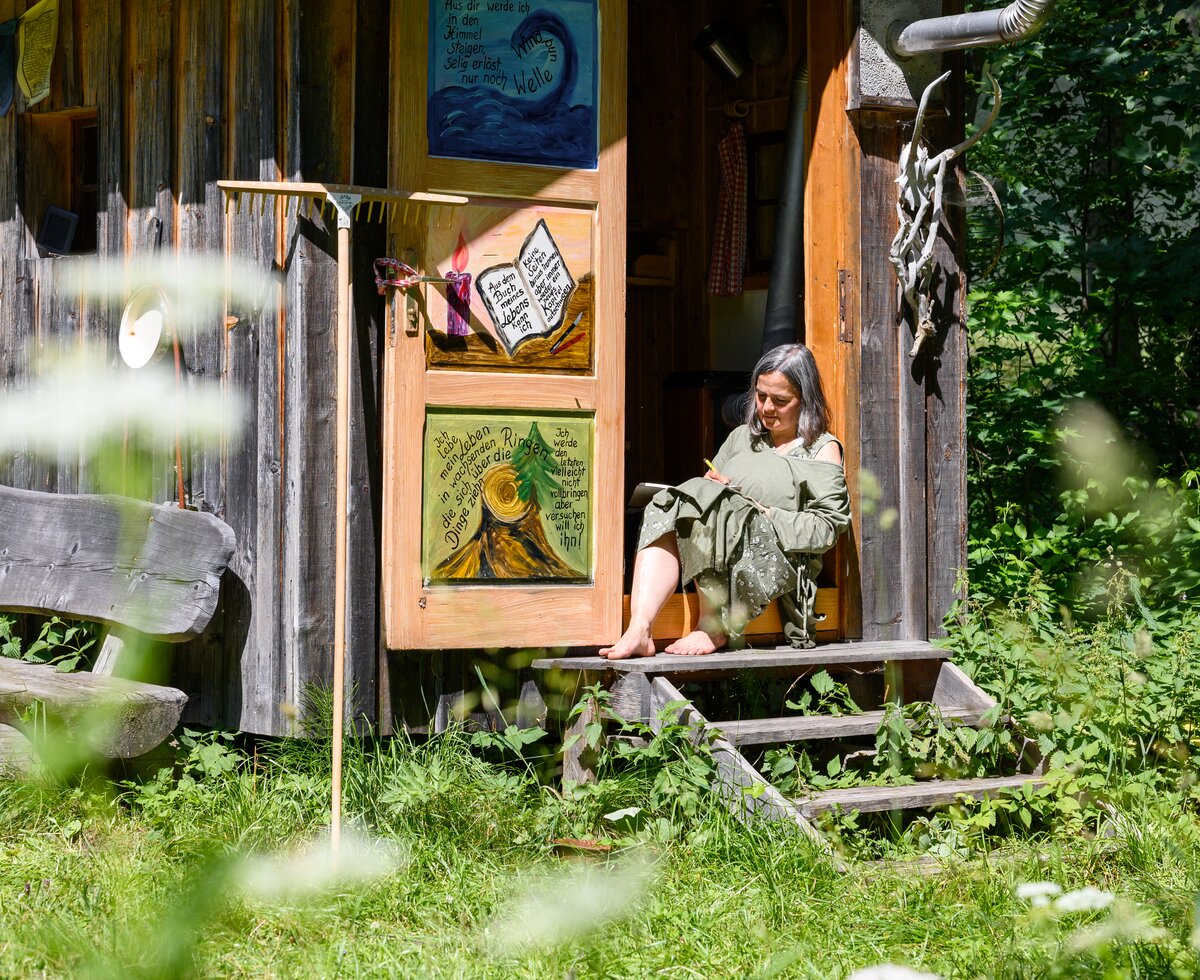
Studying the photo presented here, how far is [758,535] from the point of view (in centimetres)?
498

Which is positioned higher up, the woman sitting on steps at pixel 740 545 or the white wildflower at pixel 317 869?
the woman sitting on steps at pixel 740 545

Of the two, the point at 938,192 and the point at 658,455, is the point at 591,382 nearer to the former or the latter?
the point at 938,192

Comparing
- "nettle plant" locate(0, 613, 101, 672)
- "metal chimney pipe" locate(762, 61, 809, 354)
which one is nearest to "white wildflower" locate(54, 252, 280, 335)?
"nettle plant" locate(0, 613, 101, 672)

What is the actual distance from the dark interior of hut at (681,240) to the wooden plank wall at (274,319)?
8.63 ft

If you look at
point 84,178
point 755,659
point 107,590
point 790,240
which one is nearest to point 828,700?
point 755,659

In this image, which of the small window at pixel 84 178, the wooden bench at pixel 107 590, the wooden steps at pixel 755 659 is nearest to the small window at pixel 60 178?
the small window at pixel 84 178

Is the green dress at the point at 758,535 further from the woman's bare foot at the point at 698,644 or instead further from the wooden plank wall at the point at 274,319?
the wooden plank wall at the point at 274,319

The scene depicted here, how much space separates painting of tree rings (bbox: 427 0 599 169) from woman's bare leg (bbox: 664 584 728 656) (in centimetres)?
150

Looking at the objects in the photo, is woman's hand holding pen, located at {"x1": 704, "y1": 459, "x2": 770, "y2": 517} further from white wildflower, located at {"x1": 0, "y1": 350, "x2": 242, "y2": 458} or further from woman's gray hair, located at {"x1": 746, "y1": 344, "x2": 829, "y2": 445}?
white wildflower, located at {"x1": 0, "y1": 350, "x2": 242, "y2": 458}

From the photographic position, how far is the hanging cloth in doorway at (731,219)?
7.14m

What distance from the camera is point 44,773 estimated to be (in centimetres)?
455

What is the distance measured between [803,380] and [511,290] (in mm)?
1146

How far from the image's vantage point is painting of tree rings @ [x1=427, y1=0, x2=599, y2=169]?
15.4ft

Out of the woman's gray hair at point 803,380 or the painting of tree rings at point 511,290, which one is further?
the woman's gray hair at point 803,380
